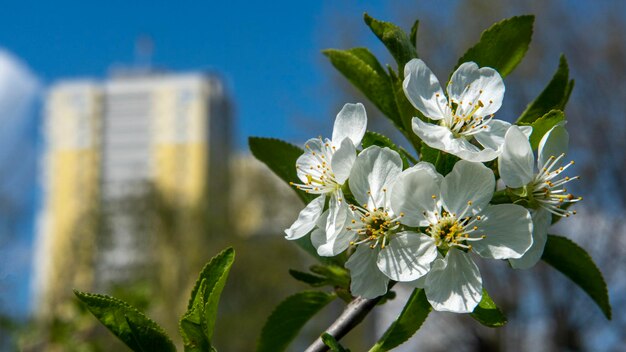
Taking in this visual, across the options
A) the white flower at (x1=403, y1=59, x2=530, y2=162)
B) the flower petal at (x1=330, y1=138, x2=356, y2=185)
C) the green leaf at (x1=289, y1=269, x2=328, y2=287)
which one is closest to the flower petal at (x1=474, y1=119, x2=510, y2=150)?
the white flower at (x1=403, y1=59, x2=530, y2=162)

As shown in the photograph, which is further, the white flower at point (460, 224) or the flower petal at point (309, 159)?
the flower petal at point (309, 159)

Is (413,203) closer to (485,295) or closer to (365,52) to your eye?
(485,295)

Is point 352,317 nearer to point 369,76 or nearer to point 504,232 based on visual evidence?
point 504,232

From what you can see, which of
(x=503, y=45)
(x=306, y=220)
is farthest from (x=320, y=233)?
(x=503, y=45)

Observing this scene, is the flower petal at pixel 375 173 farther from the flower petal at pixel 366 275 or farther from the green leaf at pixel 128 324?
the green leaf at pixel 128 324

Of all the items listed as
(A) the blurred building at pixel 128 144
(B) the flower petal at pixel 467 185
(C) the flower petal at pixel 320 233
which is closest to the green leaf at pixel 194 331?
(C) the flower petal at pixel 320 233

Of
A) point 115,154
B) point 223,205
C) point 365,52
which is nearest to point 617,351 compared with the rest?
point 365,52
